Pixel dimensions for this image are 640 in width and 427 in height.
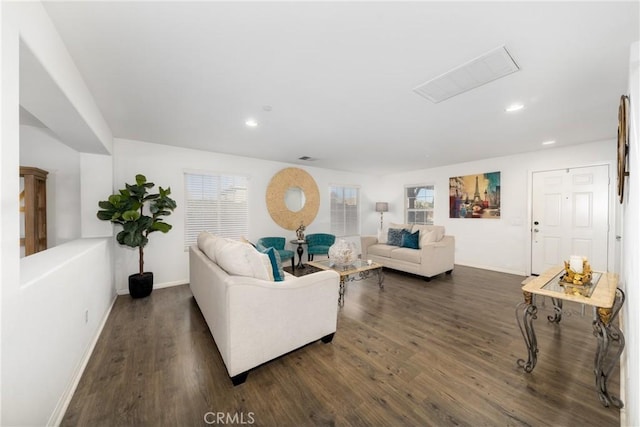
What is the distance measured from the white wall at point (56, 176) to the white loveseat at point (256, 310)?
2608mm

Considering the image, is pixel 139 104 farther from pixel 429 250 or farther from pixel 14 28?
pixel 429 250

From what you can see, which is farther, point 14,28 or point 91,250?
point 91,250

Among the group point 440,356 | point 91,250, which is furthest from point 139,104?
point 440,356

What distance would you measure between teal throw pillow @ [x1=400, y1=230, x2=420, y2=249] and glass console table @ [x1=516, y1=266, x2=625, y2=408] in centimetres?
228

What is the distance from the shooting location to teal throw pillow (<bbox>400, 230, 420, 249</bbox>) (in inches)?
179

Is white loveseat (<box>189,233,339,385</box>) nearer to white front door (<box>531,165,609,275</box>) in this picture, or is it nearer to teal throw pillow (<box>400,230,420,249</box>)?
teal throw pillow (<box>400,230,420,249</box>)

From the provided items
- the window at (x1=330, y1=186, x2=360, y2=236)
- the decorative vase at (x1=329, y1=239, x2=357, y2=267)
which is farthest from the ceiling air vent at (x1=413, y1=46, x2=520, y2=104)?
the window at (x1=330, y1=186, x2=360, y2=236)

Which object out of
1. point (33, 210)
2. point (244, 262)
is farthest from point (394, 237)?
point (33, 210)

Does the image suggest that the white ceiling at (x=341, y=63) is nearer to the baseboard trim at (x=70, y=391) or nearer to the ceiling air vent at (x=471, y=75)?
the ceiling air vent at (x=471, y=75)

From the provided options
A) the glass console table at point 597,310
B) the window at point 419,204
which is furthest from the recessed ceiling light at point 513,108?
the window at point 419,204

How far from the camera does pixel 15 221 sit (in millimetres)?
1040

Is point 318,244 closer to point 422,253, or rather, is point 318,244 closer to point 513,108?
point 422,253

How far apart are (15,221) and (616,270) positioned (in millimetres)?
6619

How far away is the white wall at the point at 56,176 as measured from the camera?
3117 mm
